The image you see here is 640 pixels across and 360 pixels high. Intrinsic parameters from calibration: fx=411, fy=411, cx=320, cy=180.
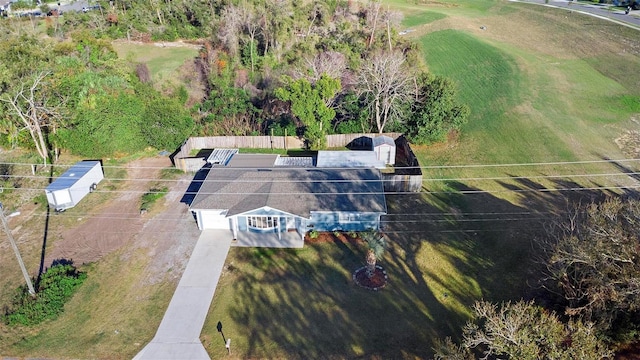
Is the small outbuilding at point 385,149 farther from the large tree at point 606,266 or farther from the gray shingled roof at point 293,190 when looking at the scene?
the large tree at point 606,266

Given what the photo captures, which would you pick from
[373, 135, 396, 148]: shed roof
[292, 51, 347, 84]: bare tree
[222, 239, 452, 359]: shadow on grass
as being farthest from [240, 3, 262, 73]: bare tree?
[222, 239, 452, 359]: shadow on grass

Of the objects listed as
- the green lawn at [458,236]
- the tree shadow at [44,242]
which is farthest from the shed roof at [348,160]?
the tree shadow at [44,242]

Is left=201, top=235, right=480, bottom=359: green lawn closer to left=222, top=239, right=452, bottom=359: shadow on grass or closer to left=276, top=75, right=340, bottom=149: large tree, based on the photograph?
left=222, top=239, right=452, bottom=359: shadow on grass

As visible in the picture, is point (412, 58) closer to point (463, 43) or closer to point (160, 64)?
point (463, 43)

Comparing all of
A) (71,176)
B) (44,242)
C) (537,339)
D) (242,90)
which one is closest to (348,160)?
(242,90)

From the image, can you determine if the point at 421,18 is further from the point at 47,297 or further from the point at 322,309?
the point at 47,297

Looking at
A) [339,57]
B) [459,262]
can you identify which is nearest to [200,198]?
[459,262]

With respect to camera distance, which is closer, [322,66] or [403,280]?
[403,280]
